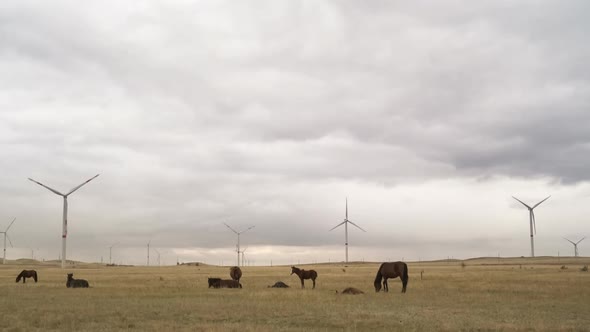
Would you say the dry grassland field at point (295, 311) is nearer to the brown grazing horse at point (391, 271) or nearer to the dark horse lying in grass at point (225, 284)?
the brown grazing horse at point (391, 271)

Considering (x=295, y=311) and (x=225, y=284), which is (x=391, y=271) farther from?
(x=295, y=311)

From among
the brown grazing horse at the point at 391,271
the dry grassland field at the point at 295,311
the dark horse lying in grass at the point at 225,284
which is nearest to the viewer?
the dry grassland field at the point at 295,311

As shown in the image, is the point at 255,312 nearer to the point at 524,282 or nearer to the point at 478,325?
the point at 478,325

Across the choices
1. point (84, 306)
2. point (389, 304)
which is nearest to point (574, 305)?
point (389, 304)

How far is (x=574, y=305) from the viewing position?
28375mm

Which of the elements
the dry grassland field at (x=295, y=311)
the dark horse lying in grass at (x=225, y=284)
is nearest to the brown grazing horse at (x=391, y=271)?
the dry grassland field at (x=295, y=311)

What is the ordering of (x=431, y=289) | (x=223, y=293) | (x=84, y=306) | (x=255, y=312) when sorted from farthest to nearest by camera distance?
(x=431, y=289), (x=223, y=293), (x=84, y=306), (x=255, y=312)

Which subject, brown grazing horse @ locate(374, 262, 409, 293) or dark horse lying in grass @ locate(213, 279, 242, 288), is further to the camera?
dark horse lying in grass @ locate(213, 279, 242, 288)

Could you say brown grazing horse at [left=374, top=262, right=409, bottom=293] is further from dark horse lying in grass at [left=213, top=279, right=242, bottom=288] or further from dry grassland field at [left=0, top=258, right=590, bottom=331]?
dark horse lying in grass at [left=213, top=279, right=242, bottom=288]

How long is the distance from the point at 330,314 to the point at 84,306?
11283 mm

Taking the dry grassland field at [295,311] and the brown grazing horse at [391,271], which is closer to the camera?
the dry grassland field at [295,311]

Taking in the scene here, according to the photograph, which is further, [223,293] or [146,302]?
[223,293]

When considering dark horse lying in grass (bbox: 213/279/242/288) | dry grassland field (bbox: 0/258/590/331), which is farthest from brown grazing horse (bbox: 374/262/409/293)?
dark horse lying in grass (bbox: 213/279/242/288)

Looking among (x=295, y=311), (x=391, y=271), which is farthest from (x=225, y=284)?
(x=295, y=311)
